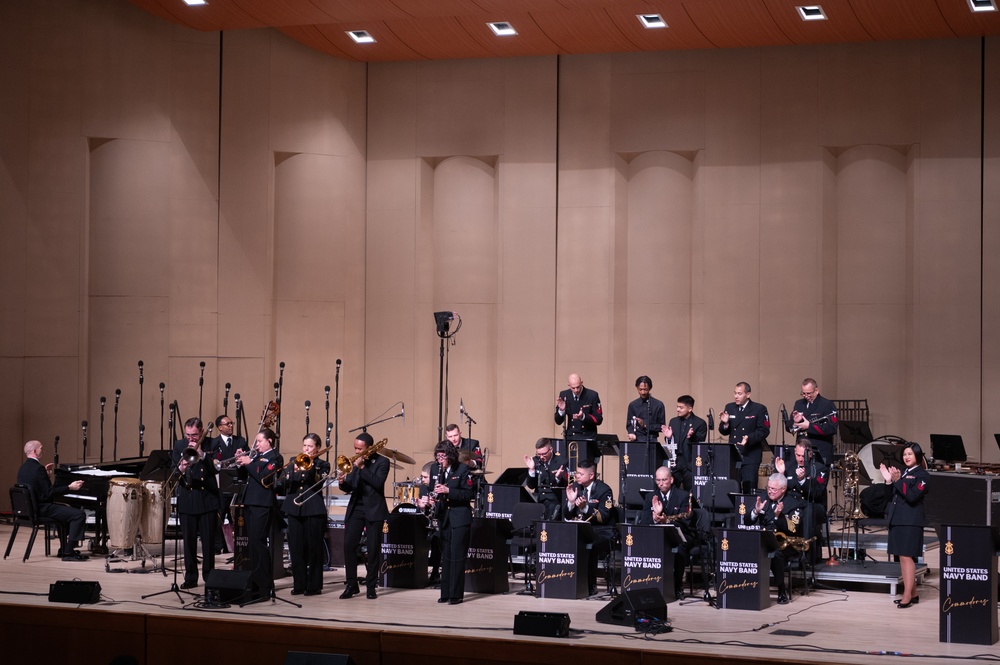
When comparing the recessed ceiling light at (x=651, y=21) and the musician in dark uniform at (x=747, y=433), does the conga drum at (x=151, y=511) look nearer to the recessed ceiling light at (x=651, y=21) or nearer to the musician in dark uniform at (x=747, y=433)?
the musician in dark uniform at (x=747, y=433)

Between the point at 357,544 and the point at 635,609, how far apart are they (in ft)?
10.4

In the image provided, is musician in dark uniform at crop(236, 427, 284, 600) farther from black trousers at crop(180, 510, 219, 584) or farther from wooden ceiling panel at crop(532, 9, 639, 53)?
wooden ceiling panel at crop(532, 9, 639, 53)

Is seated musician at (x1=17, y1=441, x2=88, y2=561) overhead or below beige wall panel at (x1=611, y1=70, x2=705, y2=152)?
below

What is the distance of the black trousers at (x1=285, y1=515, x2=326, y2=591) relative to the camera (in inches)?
453

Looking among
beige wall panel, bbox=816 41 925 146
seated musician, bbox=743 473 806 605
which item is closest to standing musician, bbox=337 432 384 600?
seated musician, bbox=743 473 806 605

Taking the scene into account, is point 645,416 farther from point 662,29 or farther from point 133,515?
point 133,515

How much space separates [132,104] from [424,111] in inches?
175

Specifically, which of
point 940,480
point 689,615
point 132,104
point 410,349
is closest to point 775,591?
point 689,615

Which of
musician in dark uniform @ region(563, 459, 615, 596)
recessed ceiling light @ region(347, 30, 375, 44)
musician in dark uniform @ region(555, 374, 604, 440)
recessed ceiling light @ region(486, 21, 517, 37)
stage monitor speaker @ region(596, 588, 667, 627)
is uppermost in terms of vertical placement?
recessed ceiling light @ region(347, 30, 375, 44)

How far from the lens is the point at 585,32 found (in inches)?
671

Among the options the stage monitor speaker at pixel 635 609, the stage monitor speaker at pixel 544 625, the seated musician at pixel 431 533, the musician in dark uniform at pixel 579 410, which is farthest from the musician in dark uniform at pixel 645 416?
the stage monitor speaker at pixel 544 625

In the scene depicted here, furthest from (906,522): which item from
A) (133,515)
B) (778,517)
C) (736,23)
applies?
(133,515)

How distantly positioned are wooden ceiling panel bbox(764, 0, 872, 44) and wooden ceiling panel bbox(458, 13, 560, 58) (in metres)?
3.33

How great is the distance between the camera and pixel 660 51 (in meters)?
17.9
